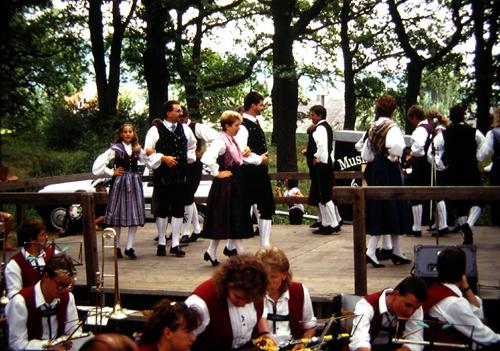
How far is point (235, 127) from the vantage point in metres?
7.16

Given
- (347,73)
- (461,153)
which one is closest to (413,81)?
(347,73)

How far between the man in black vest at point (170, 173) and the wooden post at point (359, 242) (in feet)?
8.91

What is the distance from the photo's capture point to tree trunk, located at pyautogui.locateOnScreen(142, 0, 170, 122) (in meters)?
16.7

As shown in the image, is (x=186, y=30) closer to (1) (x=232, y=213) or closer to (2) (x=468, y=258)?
(1) (x=232, y=213)

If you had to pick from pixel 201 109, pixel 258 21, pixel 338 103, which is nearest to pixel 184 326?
pixel 201 109

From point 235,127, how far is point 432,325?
10.3 ft

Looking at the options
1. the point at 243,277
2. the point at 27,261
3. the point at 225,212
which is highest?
the point at 225,212

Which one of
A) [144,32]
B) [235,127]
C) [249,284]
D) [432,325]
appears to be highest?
[144,32]

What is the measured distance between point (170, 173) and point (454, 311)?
14.1ft

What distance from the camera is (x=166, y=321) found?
3764 mm

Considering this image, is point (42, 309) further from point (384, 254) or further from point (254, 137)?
point (384, 254)

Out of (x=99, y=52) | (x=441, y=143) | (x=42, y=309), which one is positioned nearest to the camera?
(x=42, y=309)

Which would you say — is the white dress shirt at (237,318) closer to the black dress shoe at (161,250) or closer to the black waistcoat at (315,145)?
the black dress shoe at (161,250)

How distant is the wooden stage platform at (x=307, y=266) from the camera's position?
21.0 ft
